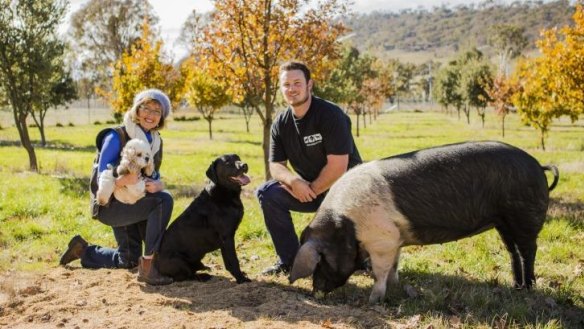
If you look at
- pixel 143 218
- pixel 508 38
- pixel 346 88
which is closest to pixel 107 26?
pixel 346 88

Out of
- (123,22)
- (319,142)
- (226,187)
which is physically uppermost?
(123,22)

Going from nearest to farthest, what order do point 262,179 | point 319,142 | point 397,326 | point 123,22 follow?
point 397,326 → point 319,142 → point 262,179 → point 123,22

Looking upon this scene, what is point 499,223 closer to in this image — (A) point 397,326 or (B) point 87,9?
(A) point 397,326

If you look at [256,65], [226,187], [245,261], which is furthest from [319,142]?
[256,65]

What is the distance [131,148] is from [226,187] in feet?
3.39

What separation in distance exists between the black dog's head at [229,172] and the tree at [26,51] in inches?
513

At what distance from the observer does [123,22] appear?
135 feet

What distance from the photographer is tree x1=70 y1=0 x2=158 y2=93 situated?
135 ft

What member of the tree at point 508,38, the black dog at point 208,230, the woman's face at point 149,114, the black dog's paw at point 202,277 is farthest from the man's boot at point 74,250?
the tree at point 508,38

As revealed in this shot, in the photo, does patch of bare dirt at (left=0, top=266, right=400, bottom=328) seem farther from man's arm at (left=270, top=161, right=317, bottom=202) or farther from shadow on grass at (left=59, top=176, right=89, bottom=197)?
shadow on grass at (left=59, top=176, right=89, bottom=197)

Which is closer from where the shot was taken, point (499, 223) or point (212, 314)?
point (212, 314)

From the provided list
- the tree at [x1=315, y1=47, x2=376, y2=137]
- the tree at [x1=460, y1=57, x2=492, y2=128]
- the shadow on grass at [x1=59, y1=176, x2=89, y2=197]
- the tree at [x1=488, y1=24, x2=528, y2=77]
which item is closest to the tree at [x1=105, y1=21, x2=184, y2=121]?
the tree at [x1=315, y1=47, x2=376, y2=137]

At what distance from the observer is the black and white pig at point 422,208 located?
453cm

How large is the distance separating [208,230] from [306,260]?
123 cm
